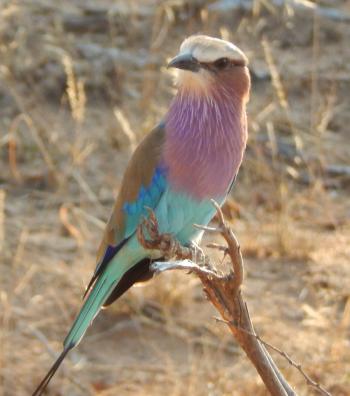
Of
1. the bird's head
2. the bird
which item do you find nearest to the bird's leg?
the bird

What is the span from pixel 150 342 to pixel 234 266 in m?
2.10

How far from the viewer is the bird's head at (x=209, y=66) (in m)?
2.47

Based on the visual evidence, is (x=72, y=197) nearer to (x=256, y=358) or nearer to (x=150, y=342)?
(x=150, y=342)

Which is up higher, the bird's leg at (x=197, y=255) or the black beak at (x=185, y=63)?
the black beak at (x=185, y=63)

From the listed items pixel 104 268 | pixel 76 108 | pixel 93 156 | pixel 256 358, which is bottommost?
pixel 93 156

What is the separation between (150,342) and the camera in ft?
12.7

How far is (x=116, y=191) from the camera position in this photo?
4.80 m

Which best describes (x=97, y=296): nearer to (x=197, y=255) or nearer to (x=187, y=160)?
(x=197, y=255)

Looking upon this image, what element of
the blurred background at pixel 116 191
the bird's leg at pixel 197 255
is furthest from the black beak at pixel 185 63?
the blurred background at pixel 116 191

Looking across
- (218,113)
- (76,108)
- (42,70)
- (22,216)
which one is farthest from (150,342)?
(42,70)

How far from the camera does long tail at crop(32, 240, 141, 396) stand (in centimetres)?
245

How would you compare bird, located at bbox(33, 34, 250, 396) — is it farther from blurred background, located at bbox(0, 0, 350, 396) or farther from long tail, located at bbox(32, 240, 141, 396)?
blurred background, located at bbox(0, 0, 350, 396)

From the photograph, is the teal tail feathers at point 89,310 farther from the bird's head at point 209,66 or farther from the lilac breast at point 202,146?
the bird's head at point 209,66

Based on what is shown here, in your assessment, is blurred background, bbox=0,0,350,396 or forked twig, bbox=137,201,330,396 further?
blurred background, bbox=0,0,350,396
